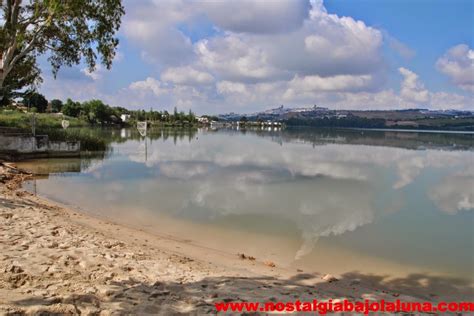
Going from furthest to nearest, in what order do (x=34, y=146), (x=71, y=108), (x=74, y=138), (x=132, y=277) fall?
(x=71, y=108)
(x=74, y=138)
(x=34, y=146)
(x=132, y=277)

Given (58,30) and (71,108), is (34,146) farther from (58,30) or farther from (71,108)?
(71,108)

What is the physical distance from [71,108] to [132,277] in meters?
140

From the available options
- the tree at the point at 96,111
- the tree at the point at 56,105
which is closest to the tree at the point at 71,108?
the tree at the point at 96,111

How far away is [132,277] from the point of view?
669cm

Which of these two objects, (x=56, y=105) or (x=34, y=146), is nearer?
(x=34, y=146)

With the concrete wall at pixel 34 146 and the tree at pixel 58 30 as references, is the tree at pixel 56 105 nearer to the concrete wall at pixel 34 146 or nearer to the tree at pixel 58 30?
the concrete wall at pixel 34 146

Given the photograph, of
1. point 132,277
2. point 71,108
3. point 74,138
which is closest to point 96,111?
point 71,108

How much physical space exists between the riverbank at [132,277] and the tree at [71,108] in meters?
133

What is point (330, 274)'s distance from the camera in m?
9.26

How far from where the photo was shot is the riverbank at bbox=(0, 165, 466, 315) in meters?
5.40

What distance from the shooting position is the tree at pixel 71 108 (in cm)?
13212

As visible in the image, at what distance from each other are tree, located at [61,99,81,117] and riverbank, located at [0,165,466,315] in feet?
435

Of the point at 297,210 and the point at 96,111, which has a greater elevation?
the point at 96,111

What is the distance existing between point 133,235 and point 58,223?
2.06 metres
